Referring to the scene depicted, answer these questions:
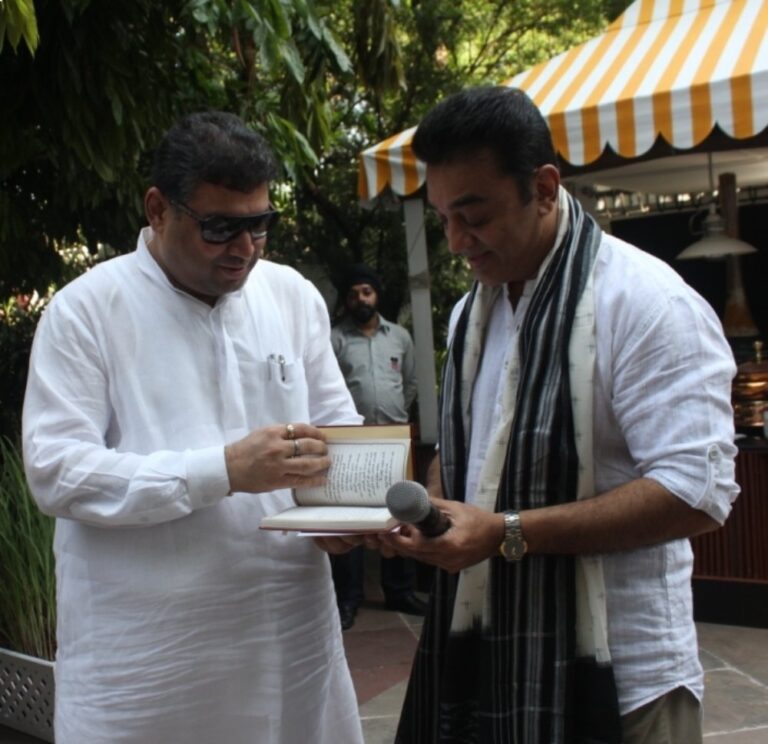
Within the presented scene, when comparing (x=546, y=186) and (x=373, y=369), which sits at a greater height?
(x=546, y=186)

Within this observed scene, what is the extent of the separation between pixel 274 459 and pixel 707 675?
379 centimetres

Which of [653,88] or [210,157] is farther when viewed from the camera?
[653,88]

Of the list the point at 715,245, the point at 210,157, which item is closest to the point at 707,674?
the point at 715,245

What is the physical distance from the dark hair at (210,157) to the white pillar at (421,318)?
478cm

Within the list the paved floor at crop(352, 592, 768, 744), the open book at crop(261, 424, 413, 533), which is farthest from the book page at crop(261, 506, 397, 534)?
the paved floor at crop(352, 592, 768, 744)

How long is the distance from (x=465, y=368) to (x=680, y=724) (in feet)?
2.49

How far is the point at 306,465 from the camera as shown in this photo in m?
2.16

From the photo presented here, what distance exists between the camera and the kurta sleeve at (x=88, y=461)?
2.16 metres

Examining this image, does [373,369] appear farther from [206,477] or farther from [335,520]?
[335,520]

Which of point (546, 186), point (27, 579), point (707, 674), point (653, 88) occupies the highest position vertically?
point (653, 88)

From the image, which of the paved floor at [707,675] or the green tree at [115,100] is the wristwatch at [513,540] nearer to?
the paved floor at [707,675]

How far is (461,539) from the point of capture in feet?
5.74

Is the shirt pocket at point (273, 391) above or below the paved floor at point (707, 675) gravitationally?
above

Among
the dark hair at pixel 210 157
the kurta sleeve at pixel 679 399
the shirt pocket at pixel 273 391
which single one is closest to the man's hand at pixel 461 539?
the kurta sleeve at pixel 679 399
